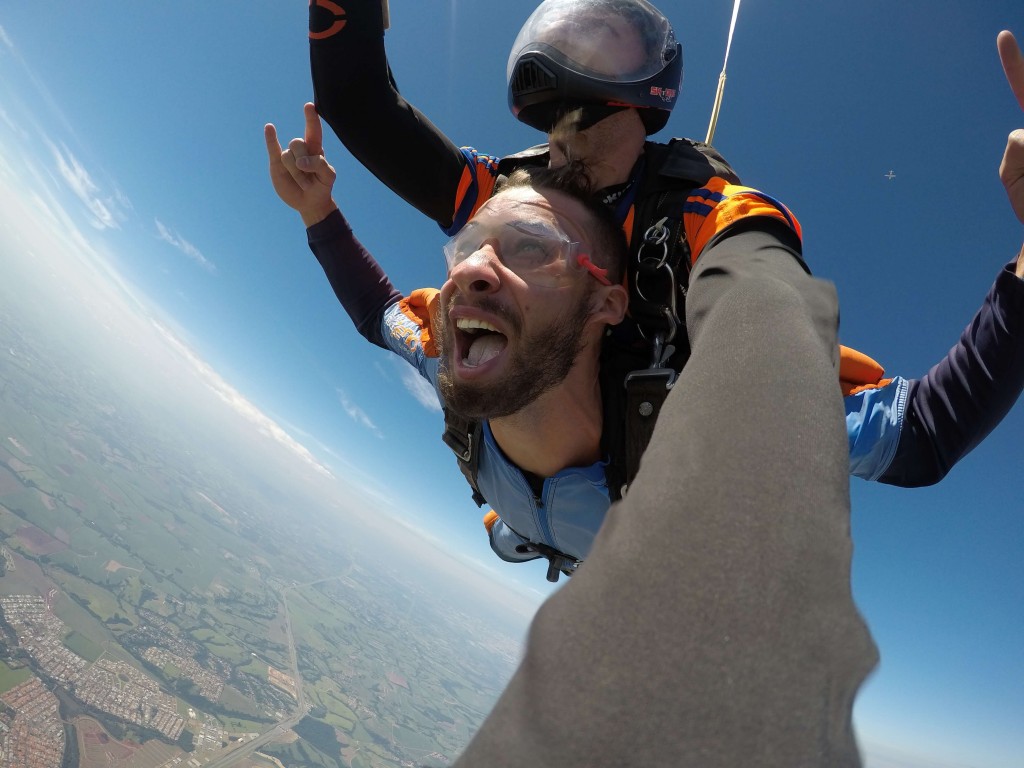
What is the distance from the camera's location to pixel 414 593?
8469cm

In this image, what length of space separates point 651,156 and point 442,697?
56.5 m

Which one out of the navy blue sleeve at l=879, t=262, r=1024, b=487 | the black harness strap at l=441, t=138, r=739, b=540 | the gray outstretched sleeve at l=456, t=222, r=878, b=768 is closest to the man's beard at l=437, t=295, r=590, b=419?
the black harness strap at l=441, t=138, r=739, b=540

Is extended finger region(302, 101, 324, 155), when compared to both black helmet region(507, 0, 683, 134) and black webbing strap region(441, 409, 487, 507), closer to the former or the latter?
black helmet region(507, 0, 683, 134)

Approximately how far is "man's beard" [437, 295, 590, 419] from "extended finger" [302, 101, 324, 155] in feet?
3.55

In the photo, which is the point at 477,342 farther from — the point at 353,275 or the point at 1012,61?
the point at 1012,61

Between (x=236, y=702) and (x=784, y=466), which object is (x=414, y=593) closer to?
(x=236, y=702)

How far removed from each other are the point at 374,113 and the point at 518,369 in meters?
1.08

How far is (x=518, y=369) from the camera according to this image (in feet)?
4.33

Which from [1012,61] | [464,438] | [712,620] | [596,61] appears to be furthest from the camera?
[464,438]

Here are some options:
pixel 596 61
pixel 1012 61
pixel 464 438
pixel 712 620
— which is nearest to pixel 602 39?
pixel 596 61

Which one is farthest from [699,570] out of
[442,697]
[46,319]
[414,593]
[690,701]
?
[46,319]

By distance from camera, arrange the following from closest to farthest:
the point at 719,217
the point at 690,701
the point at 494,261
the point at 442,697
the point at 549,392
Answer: the point at 690,701
the point at 719,217
the point at 494,261
the point at 549,392
the point at 442,697

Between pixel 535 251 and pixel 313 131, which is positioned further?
pixel 313 131

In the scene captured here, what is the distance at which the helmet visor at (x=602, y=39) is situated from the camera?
60.6 inches
